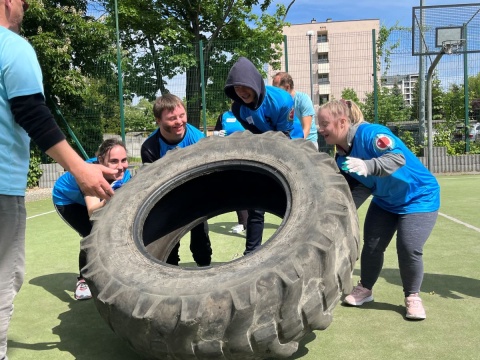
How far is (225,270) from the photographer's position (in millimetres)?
2510

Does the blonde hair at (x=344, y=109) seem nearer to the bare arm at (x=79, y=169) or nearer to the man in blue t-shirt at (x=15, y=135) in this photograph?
the bare arm at (x=79, y=169)

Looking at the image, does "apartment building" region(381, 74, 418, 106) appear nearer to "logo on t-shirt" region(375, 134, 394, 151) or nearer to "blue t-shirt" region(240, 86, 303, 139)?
"blue t-shirt" region(240, 86, 303, 139)

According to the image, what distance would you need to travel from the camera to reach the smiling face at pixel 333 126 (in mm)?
3391

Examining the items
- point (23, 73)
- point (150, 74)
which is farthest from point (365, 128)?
point (150, 74)

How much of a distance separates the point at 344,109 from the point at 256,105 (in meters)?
0.95

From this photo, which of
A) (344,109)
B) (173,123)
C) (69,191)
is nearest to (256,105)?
(173,123)

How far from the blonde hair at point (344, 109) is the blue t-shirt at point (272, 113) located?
792mm

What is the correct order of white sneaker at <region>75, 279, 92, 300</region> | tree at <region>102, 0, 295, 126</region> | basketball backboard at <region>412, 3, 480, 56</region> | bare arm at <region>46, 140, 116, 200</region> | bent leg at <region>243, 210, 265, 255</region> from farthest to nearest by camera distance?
1. tree at <region>102, 0, 295, 126</region>
2. basketball backboard at <region>412, 3, 480, 56</region>
3. bent leg at <region>243, 210, 265, 255</region>
4. white sneaker at <region>75, 279, 92, 300</region>
5. bare arm at <region>46, 140, 116, 200</region>

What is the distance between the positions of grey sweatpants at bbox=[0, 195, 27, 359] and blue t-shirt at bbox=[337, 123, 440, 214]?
6.71 feet

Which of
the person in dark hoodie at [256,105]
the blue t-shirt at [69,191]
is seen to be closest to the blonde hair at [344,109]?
the person in dark hoodie at [256,105]

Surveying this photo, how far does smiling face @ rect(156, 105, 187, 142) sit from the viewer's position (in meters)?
3.92

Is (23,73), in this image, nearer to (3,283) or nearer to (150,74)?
(3,283)

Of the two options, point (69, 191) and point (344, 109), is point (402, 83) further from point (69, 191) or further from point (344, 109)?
point (69, 191)

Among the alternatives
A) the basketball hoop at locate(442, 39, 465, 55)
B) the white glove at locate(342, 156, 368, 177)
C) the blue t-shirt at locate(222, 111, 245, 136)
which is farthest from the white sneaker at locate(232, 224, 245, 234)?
the basketball hoop at locate(442, 39, 465, 55)
